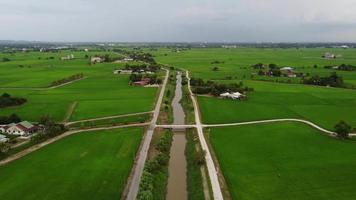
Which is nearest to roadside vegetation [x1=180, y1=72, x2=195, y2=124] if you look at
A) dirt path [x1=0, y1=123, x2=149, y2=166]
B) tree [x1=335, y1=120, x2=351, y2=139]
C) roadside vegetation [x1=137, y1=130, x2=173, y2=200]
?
dirt path [x1=0, y1=123, x2=149, y2=166]

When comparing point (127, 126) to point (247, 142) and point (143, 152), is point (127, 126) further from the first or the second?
point (247, 142)

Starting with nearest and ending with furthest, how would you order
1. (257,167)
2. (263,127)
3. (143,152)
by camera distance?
(257,167)
(143,152)
(263,127)

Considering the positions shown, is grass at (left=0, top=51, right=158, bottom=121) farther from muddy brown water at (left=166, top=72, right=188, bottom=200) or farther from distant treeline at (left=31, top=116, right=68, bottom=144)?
muddy brown water at (left=166, top=72, right=188, bottom=200)

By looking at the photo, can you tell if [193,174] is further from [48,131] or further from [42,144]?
[48,131]

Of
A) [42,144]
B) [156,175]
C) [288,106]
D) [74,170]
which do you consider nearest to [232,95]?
[288,106]

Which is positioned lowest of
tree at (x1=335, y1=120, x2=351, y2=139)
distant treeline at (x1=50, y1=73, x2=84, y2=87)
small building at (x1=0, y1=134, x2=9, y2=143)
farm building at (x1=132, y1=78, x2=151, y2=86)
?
distant treeline at (x1=50, y1=73, x2=84, y2=87)

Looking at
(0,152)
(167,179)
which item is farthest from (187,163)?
(0,152)
